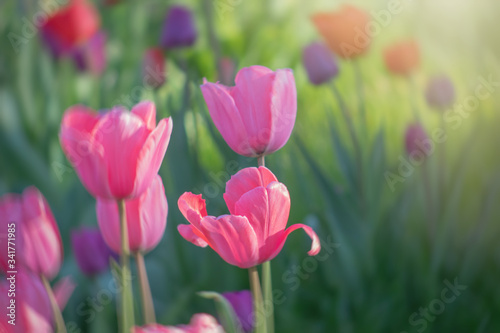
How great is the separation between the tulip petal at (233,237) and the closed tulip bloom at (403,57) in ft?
3.35

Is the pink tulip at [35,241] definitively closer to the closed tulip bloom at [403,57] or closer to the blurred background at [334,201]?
the blurred background at [334,201]

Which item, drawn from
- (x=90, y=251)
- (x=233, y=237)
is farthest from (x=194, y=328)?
(x=90, y=251)

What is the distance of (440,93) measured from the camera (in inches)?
45.8

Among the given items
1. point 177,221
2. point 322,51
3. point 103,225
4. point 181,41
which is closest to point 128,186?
point 103,225

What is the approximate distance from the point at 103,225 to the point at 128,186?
0.06 metres

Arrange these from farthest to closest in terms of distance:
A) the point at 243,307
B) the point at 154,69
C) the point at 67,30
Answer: the point at 67,30 < the point at 154,69 < the point at 243,307

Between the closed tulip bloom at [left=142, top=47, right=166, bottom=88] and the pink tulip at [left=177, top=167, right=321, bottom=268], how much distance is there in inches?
30.8

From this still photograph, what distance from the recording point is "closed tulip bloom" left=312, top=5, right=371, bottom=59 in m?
1.22

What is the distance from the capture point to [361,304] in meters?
1.01

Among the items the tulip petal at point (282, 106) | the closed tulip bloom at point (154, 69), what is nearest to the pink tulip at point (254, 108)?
the tulip petal at point (282, 106)

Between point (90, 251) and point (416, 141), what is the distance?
64 cm

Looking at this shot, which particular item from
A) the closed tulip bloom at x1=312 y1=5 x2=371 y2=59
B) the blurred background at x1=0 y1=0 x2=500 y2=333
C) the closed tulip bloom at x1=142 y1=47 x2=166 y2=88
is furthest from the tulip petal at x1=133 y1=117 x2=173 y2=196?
the closed tulip bloom at x1=312 y1=5 x2=371 y2=59

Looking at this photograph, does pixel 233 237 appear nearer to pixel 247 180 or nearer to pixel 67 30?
pixel 247 180

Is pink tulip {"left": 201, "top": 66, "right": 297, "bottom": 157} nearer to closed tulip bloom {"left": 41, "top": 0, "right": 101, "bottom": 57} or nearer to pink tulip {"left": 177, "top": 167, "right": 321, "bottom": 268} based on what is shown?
pink tulip {"left": 177, "top": 167, "right": 321, "bottom": 268}
